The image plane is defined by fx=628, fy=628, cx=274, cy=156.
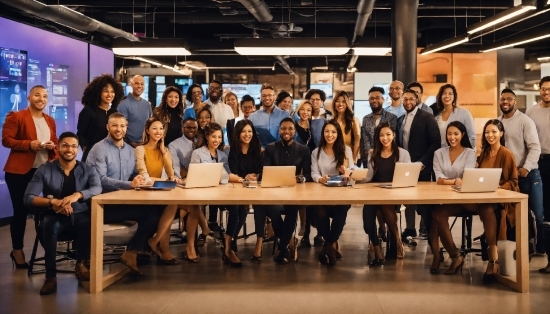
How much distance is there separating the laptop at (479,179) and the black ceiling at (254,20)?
4.38 m

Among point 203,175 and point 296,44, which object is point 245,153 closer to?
point 203,175

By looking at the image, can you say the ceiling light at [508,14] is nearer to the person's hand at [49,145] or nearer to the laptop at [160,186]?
the laptop at [160,186]

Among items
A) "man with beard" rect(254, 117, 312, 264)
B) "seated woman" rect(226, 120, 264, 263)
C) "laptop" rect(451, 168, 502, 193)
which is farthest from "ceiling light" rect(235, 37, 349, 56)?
"laptop" rect(451, 168, 502, 193)

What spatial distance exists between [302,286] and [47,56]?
6274mm

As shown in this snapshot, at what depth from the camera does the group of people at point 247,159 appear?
497 cm

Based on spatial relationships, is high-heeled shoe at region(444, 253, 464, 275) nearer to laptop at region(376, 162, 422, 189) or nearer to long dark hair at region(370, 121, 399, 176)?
laptop at region(376, 162, 422, 189)

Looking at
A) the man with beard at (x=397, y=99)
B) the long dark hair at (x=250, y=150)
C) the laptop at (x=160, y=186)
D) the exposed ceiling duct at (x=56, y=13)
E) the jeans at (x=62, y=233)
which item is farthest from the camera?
the exposed ceiling duct at (x=56, y=13)

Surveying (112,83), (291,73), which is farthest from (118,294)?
(291,73)

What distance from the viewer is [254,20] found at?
12.4 meters

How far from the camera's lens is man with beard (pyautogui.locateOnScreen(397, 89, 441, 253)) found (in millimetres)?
6250

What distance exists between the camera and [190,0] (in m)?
11.5

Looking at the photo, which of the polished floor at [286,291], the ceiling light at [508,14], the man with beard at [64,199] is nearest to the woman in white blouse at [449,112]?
the polished floor at [286,291]

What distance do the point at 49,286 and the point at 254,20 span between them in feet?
28.4

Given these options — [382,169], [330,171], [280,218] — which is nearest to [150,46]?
[330,171]
